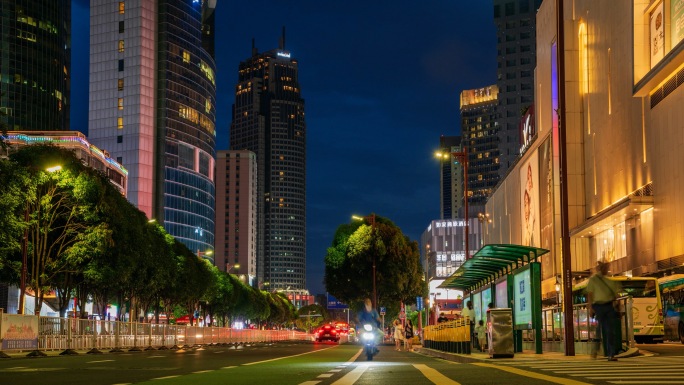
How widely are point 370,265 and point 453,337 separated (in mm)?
48865

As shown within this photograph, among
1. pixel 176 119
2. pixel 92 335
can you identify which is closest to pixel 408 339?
pixel 92 335

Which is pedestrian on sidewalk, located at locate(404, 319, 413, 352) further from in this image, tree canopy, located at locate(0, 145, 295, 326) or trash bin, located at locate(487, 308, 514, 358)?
trash bin, located at locate(487, 308, 514, 358)

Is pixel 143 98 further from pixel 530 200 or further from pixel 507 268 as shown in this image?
pixel 507 268

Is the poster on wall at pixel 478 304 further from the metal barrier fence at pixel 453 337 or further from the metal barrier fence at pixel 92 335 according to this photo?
the metal barrier fence at pixel 92 335

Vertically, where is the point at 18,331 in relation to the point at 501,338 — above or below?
below

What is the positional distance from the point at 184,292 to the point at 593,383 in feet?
239

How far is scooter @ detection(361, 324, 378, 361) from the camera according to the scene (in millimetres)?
24031

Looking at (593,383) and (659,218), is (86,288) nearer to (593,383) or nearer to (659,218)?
(659,218)

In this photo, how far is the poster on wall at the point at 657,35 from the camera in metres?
51.5

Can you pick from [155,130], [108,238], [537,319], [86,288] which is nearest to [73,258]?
[108,238]

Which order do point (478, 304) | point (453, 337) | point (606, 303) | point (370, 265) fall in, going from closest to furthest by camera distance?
1. point (606, 303)
2. point (453, 337)
3. point (478, 304)
4. point (370, 265)

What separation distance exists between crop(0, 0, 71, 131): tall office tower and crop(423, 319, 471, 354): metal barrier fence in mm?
142298

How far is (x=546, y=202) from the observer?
3044 inches

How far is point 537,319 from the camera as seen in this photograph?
25.2 meters
